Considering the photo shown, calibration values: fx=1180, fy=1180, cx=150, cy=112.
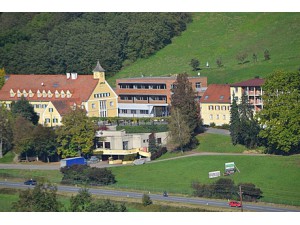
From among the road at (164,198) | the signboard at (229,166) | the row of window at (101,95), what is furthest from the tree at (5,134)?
the signboard at (229,166)

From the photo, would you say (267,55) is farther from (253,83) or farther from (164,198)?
(164,198)

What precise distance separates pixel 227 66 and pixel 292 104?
35197 mm

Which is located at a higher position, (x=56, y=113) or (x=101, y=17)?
(x=101, y=17)

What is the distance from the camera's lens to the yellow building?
374 ft

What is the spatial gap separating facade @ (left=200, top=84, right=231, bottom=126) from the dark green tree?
6.75 metres

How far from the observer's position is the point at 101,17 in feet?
493

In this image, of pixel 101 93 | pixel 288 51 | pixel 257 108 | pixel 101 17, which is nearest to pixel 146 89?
pixel 101 93

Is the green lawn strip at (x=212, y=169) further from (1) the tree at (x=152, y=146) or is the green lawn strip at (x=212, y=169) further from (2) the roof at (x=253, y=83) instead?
(2) the roof at (x=253, y=83)

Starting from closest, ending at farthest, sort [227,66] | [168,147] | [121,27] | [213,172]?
[213,172] < [168,147] < [227,66] < [121,27]

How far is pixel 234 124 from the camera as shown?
103438 millimetres

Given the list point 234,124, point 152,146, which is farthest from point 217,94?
point 152,146

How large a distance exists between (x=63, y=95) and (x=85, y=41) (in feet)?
82.5

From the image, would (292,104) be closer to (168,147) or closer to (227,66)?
(168,147)
